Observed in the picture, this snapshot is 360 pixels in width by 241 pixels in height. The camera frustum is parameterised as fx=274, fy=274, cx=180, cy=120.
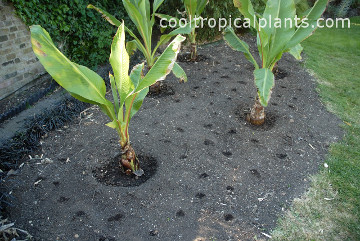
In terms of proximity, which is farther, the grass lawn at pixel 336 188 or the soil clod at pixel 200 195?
the soil clod at pixel 200 195

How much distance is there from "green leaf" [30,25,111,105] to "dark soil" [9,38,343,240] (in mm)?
1074

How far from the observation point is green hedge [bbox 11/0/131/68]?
4.50 m

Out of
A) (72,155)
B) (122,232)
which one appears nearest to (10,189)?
(72,155)

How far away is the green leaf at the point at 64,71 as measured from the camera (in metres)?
2.09

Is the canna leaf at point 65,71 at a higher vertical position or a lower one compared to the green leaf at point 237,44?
higher

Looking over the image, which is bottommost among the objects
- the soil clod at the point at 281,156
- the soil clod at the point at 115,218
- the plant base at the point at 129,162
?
the soil clod at the point at 281,156

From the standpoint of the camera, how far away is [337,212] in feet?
8.61

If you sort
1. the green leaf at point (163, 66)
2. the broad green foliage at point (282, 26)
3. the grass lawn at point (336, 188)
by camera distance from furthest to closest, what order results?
the broad green foliage at point (282, 26), the grass lawn at point (336, 188), the green leaf at point (163, 66)

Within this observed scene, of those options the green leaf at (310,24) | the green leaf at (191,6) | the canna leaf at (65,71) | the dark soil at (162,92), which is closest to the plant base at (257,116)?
the green leaf at (310,24)

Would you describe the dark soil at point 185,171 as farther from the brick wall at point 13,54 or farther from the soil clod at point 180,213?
the brick wall at point 13,54

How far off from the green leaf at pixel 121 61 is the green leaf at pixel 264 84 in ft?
4.28

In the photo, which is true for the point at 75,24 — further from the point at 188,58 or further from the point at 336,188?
the point at 336,188

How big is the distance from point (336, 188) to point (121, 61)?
2538 millimetres

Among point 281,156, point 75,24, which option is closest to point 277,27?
point 281,156
